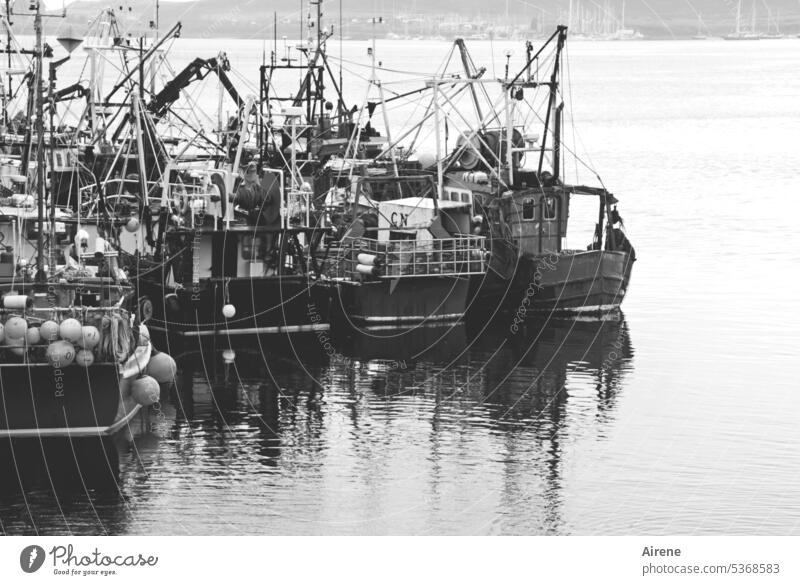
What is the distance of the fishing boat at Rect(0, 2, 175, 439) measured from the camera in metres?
28.6

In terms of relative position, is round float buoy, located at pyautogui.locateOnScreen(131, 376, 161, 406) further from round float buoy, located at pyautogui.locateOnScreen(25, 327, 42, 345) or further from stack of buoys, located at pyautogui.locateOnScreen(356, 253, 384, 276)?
stack of buoys, located at pyautogui.locateOnScreen(356, 253, 384, 276)

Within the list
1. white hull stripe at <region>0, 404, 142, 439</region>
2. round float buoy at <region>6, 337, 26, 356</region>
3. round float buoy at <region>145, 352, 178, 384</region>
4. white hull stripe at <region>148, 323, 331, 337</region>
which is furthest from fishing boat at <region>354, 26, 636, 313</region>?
round float buoy at <region>6, 337, 26, 356</region>

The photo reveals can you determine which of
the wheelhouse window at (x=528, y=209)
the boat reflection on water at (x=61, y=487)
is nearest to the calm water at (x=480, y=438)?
the boat reflection on water at (x=61, y=487)

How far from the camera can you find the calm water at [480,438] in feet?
87.6

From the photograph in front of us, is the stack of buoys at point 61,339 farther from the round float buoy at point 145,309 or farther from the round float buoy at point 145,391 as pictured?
the round float buoy at point 145,309

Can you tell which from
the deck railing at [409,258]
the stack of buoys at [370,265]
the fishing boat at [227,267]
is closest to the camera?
the fishing boat at [227,267]

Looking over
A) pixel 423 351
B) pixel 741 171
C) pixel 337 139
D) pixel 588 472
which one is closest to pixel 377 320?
pixel 423 351

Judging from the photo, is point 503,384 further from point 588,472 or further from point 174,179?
point 174,179

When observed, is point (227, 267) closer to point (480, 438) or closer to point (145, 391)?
point (145, 391)

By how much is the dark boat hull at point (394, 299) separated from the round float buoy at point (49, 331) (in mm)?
13772

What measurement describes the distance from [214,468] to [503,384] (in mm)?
9944

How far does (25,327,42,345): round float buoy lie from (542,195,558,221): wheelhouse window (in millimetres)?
18988

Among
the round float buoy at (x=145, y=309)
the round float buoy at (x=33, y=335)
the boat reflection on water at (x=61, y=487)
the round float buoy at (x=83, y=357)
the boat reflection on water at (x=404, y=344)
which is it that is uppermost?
the round float buoy at (x=33, y=335)

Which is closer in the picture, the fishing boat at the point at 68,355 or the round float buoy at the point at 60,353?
the round float buoy at the point at 60,353
